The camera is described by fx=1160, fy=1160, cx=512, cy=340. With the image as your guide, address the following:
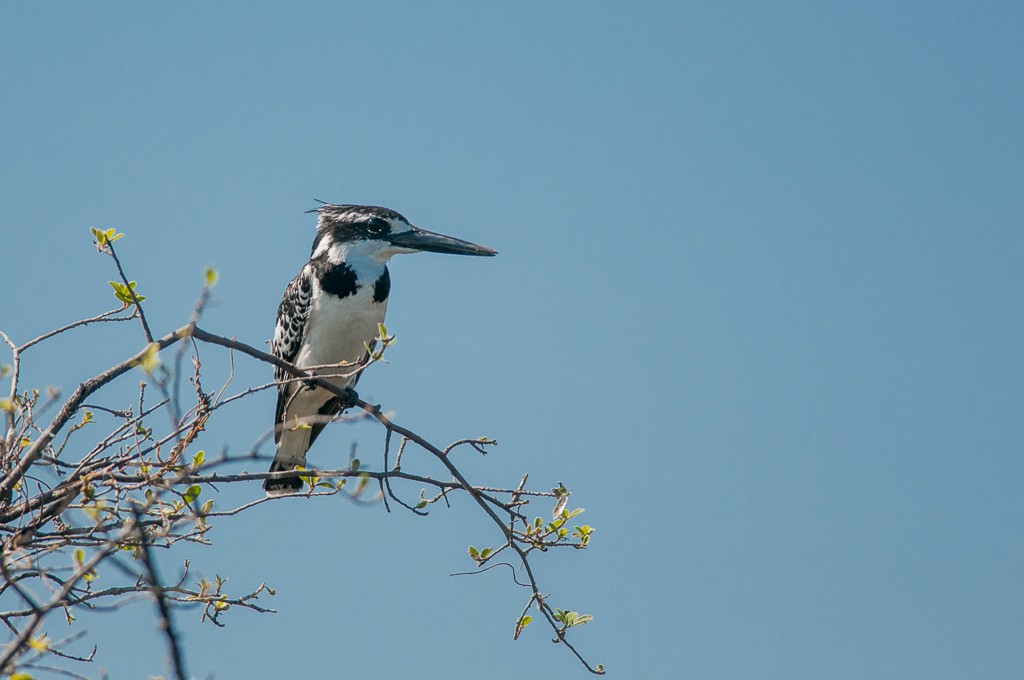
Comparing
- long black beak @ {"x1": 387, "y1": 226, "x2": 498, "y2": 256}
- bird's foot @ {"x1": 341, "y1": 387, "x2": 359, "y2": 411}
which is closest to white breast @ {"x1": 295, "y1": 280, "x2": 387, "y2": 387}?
bird's foot @ {"x1": 341, "y1": 387, "x2": 359, "y2": 411}

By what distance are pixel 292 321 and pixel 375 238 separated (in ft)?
1.68

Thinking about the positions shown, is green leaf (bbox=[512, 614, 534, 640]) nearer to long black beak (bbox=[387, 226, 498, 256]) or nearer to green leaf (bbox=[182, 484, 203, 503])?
green leaf (bbox=[182, 484, 203, 503])

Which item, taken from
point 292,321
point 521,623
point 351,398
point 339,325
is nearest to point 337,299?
point 339,325

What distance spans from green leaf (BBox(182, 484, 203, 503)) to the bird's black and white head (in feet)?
7.65

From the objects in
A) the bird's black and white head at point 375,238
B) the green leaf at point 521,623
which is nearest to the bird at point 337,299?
the bird's black and white head at point 375,238

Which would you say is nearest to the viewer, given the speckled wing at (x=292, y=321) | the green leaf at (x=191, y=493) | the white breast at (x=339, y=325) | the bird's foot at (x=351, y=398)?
the green leaf at (x=191, y=493)

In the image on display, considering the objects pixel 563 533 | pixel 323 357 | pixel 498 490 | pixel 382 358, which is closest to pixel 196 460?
pixel 382 358

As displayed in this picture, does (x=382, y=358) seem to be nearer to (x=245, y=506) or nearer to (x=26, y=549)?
(x=245, y=506)

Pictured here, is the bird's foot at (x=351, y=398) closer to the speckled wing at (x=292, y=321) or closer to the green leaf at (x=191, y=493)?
the speckled wing at (x=292, y=321)

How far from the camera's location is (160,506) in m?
2.63

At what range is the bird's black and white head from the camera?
504 cm

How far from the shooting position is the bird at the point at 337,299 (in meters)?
4.92

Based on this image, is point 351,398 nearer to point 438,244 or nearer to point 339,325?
point 339,325

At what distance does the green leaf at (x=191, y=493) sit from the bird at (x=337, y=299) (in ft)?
6.50
